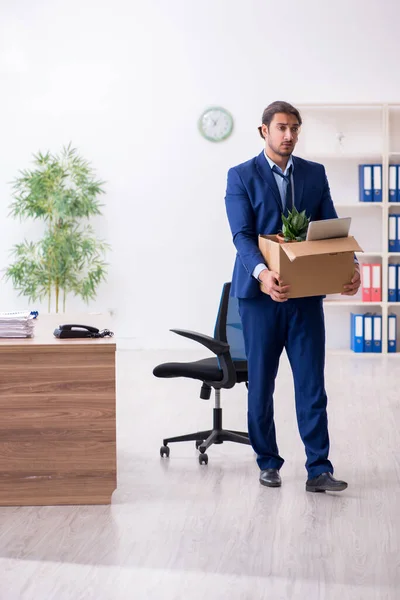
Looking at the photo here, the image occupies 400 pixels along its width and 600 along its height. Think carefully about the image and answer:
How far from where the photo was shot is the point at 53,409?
11.1ft

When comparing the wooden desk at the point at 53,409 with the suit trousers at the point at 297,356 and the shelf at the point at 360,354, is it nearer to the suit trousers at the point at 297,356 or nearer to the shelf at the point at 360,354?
the suit trousers at the point at 297,356

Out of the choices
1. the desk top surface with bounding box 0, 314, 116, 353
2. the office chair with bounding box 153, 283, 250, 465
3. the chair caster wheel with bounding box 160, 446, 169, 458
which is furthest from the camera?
the chair caster wheel with bounding box 160, 446, 169, 458

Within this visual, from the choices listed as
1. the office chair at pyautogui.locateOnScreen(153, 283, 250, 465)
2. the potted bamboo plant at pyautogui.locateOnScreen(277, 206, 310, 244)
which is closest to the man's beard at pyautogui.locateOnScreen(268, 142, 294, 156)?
the potted bamboo plant at pyautogui.locateOnScreen(277, 206, 310, 244)

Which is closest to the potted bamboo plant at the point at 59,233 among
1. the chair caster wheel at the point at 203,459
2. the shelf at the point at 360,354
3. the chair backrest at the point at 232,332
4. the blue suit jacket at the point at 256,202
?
the shelf at the point at 360,354

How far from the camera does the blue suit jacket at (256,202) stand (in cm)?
359

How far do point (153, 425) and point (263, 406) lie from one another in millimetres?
1318

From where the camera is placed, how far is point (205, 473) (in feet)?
12.9

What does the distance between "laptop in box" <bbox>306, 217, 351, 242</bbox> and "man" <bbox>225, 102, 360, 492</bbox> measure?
0.28m

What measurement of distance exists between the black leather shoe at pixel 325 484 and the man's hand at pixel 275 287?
0.76 metres

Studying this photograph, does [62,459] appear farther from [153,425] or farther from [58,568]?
[153,425]

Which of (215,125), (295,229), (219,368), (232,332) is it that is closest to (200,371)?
(219,368)

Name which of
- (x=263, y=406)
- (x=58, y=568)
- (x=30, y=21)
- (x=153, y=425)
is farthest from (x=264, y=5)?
(x=58, y=568)

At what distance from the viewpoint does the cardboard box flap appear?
3270mm

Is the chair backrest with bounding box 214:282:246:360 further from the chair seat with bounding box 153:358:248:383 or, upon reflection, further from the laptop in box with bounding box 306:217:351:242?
the laptop in box with bounding box 306:217:351:242
